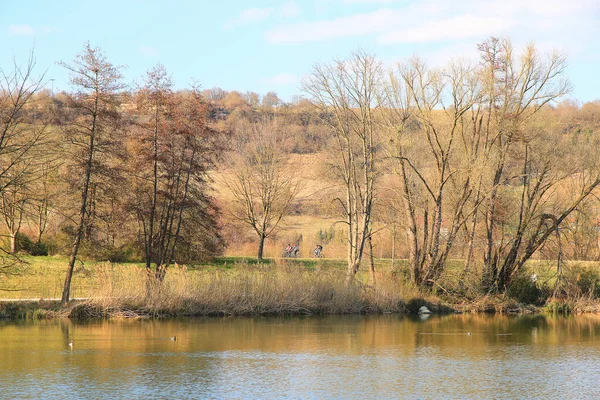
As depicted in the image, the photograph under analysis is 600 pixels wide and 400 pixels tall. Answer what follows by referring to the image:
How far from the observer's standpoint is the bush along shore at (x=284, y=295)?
29.5 m

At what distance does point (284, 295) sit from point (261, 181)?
29.9m

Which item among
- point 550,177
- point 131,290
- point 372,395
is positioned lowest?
point 372,395

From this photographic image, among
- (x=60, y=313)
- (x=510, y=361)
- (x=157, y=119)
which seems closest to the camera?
(x=510, y=361)

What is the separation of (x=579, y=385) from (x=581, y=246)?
26449 mm

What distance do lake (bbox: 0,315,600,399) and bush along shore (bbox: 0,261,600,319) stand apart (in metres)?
1.25

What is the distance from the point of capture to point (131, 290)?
2995 centimetres

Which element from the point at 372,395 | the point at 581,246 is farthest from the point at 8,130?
the point at 581,246

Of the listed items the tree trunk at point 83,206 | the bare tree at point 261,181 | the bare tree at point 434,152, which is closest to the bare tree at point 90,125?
the tree trunk at point 83,206

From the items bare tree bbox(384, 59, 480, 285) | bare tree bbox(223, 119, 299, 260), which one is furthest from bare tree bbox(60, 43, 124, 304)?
bare tree bbox(223, 119, 299, 260)

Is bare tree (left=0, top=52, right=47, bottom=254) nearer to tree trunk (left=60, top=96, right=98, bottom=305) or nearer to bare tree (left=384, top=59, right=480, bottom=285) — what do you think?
tree trunk (left=60, top=96, right=98, bottom=305)

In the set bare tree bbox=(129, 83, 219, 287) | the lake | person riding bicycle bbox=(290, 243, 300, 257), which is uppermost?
bare tree bbox=(129, 83, 219, 287)

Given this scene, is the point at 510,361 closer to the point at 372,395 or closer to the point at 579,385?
the point at 579,385

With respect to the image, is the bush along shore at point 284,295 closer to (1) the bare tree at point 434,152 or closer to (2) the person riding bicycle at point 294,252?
(1) the bare tree at point 434,152

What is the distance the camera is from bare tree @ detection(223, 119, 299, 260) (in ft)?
195
